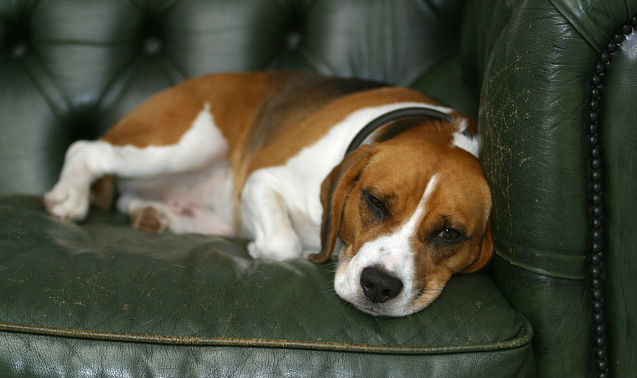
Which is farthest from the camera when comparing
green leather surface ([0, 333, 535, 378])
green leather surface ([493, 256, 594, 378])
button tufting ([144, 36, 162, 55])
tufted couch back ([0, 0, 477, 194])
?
button tufting ([144, 36, 162, 55])

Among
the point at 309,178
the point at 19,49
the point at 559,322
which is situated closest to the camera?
the point at 559,322

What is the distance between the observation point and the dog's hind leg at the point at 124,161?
253 cm

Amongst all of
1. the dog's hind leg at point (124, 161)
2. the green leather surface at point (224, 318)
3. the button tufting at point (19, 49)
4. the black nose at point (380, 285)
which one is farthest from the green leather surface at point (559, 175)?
the button tufting at point (19, 49)

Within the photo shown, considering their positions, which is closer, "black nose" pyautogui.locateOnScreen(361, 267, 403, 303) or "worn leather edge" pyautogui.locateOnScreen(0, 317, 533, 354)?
"worn leather edge" pyautogui.locateOnScreen(0, 317, 533, 354)

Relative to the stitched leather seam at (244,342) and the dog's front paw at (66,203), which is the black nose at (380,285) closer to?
the stitched leather seam at (244,342)

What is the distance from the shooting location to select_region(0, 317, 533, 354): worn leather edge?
5.13ft

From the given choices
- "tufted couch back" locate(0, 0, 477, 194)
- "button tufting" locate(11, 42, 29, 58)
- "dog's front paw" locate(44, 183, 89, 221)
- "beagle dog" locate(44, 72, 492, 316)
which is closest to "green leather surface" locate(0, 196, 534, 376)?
"beagle dog" locate(44, 72, 492, 316)

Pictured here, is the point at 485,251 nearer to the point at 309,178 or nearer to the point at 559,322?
the point at 559,322

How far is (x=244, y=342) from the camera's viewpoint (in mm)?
1589

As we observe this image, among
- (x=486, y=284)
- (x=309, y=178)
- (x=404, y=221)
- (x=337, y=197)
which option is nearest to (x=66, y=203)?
(x=309, y=178)

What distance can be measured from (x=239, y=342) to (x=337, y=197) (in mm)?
632

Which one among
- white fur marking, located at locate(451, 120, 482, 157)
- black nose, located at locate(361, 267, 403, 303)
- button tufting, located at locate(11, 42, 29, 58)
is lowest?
black nose, located at locate(361, 267, 403, 303)

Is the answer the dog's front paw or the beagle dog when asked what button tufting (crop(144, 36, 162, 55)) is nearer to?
the beagle dog

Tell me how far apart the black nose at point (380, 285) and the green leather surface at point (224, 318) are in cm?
6
